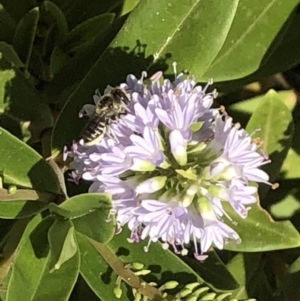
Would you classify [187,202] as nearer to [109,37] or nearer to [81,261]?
[81,261]

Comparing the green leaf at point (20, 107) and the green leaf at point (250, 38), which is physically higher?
the green leaf at point (250, 38)

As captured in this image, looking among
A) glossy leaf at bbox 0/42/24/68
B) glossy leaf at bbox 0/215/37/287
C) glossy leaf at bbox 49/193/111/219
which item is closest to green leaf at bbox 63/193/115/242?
glossy leaf at bbox 49/193/111/219

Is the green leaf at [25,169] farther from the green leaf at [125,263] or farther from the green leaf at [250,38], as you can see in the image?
the green leaf at [250,38]

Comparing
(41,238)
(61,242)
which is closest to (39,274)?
(41,238)

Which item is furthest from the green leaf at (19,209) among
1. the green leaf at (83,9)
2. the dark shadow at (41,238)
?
the green leaf at (83,9)

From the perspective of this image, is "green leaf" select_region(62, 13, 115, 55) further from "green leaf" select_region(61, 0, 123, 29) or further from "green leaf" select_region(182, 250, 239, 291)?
"green leaf" select_region(182, 250, 239, 291)

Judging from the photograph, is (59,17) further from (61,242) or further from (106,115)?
(61,242)
